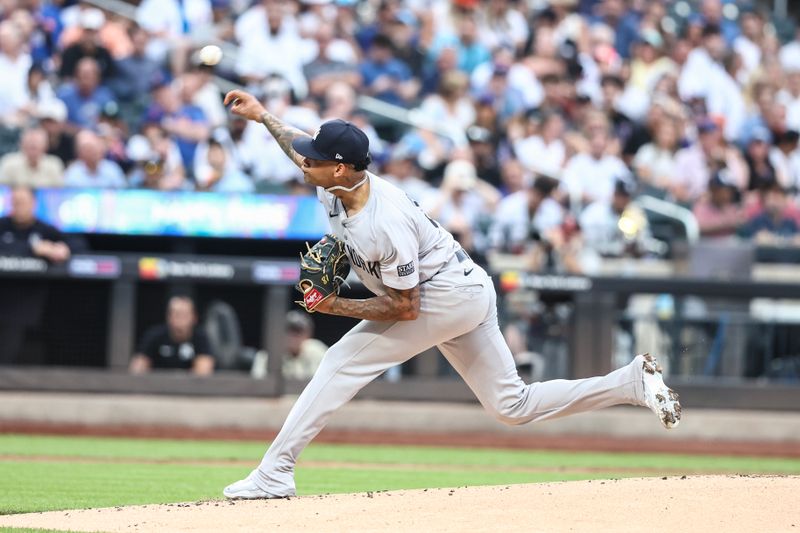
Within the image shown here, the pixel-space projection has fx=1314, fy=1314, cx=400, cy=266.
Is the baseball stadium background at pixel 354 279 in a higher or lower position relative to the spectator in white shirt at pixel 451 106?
lower

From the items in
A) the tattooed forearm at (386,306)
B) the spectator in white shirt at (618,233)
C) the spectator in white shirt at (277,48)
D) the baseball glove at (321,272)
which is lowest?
the tattooed forearm at (386,306)

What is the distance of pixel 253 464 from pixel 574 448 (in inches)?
139

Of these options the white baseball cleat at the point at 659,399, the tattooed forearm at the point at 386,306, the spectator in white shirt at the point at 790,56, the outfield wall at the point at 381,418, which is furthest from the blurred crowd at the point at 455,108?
the tattooed forearm at the point at 386,306

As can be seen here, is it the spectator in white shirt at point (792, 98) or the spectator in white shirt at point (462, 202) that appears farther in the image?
the spectator in white shirt at point (792, 98)

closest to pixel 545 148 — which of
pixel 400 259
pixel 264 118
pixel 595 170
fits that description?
pixel 595 170

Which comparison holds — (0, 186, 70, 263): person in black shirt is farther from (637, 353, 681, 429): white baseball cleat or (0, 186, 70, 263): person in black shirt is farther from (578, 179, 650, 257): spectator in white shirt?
(637, 353, 681, 429): white baseball cleat

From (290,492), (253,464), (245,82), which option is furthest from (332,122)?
(245,82)

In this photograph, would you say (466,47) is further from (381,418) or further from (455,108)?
(381,418)

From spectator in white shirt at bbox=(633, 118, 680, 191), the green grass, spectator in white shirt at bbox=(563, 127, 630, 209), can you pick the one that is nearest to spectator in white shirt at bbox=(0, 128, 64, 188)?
the green grass

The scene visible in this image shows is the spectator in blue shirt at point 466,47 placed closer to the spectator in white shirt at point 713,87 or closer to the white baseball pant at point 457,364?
the spectator in white shirt at point 713,87

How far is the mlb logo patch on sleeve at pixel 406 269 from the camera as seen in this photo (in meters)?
6.07

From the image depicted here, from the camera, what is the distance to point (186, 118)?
43.8 ft

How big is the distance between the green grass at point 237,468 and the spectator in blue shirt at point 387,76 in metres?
4.73

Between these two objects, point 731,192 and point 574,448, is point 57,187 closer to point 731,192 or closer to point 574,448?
point 574,448
